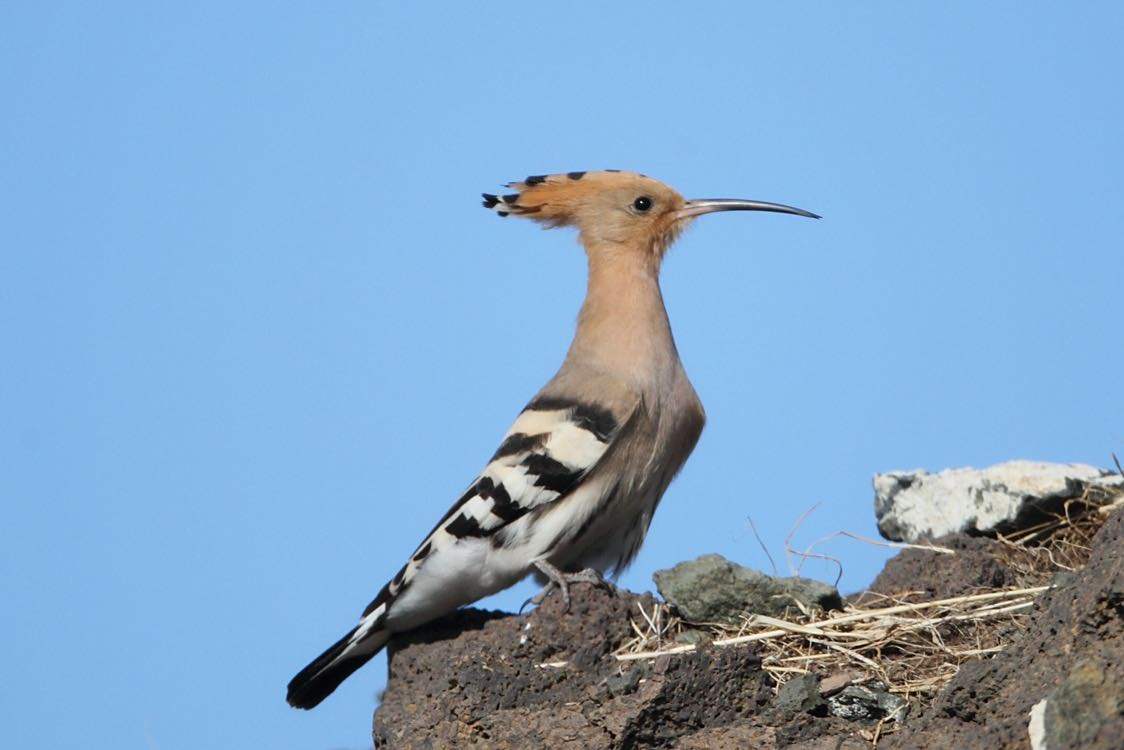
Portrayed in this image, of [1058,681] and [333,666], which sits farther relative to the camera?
[333,666]

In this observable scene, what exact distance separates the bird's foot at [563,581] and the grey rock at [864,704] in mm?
592

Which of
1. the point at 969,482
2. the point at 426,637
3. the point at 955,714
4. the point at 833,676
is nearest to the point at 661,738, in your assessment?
the point at 833,676

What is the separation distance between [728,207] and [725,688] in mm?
1710

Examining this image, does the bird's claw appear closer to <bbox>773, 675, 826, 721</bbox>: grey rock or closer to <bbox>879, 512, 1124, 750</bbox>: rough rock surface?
A: <bbox>773, 675, 826, 721</bbox>: grey rock

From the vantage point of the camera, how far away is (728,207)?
4.06m

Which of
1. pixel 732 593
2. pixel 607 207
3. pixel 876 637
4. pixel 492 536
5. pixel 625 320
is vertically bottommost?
pixel 876 637

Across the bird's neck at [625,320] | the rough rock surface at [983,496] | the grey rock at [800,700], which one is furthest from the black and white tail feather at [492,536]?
the rough rock surface at [983,496]

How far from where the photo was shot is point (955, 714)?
7.71 feet

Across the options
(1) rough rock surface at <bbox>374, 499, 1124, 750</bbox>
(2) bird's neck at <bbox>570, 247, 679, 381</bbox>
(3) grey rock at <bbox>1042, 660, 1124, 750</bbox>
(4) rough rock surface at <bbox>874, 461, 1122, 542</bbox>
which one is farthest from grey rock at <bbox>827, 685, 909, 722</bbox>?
(4) rough rock surface at <bbox>874, 461, 1122, 542</bbox>

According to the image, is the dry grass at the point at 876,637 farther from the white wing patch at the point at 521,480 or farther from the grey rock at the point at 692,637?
the white wing patch at the point at 521,480

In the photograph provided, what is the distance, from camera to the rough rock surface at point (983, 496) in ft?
12.3

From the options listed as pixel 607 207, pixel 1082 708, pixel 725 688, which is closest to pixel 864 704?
pixel 725 688

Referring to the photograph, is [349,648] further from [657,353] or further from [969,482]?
[969,482]

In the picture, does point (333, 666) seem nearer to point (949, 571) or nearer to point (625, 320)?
point (625, 320)
